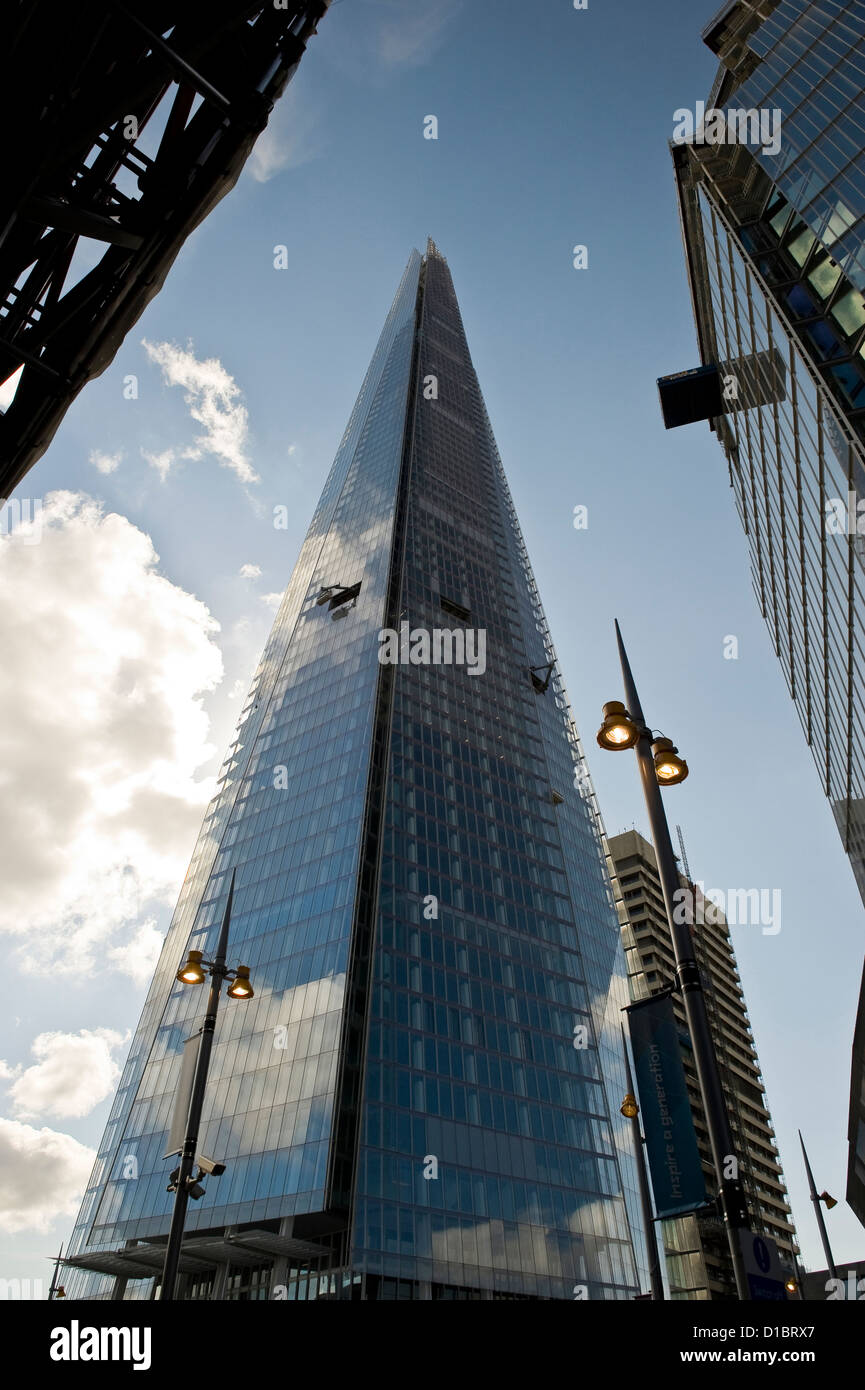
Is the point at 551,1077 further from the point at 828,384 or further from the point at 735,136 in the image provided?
the point at 735,136

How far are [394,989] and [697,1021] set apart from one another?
179 feet

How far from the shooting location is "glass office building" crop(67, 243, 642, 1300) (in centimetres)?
5144

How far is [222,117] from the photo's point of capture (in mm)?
6844

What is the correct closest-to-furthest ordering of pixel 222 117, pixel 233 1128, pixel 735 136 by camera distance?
pixel 222 117, pixel 735 136, pixel 233 1128

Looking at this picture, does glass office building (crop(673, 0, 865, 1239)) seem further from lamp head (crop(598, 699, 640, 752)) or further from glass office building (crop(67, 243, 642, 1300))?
glass office building (crop(67, 243, 642, 1300))

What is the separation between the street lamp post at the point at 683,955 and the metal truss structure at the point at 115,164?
6.36 meters

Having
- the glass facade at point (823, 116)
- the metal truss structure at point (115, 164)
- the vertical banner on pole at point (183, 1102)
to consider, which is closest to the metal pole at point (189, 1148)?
the vertical banner on pole at point (183, 1102)

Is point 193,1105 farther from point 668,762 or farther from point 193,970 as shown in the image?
point 668,762

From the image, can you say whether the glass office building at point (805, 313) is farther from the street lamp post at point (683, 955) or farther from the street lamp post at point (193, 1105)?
the street lamp post at point (683, 955)

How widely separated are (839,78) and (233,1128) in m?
64.2

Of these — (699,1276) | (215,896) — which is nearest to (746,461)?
(215,896)

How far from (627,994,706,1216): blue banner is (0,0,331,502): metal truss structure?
8.38 meters

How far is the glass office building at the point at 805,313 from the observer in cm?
3275

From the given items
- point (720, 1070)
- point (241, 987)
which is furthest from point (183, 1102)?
point (720, 1070)
